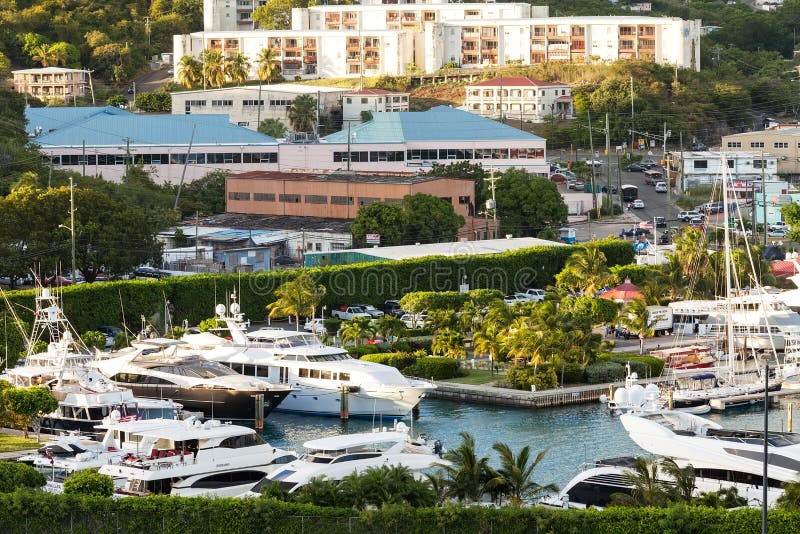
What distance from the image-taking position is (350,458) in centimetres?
4175

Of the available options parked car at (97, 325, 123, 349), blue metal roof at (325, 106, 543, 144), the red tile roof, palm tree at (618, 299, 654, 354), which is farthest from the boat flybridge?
the red tile roof

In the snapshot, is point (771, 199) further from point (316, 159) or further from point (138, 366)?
point (138, 366)

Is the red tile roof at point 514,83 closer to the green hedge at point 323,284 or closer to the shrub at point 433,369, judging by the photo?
the green hedge at point 323,284

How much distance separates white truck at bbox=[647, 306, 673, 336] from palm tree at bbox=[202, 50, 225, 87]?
7658 centimetres

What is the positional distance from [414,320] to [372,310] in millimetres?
3590

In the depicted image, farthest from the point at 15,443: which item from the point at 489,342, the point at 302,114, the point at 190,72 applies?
the point at 190,72

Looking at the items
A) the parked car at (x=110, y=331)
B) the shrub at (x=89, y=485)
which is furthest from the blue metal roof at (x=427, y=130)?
A: the shrub at (x=89, y=485)

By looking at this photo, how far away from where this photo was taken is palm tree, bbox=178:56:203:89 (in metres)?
139

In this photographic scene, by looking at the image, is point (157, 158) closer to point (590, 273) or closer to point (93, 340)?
point (590, 273)

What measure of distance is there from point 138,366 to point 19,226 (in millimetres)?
18534

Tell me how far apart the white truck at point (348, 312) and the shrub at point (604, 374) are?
42.9ft

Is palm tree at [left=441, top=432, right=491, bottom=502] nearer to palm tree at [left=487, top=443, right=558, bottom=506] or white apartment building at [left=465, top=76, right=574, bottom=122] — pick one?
palm tree at [left=487, top=443, right=558, bottom=506]

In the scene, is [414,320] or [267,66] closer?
[414,320]

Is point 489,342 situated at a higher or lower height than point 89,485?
lower
